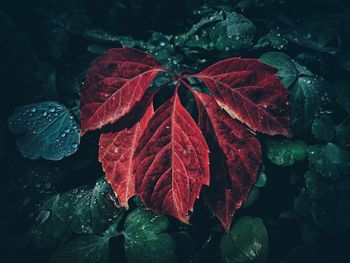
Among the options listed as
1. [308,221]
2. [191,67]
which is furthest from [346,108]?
[191,67]

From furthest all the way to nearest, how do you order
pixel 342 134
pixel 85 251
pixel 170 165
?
1. pixel 342 134
2. pixel 85 251
3. pixel 170 165

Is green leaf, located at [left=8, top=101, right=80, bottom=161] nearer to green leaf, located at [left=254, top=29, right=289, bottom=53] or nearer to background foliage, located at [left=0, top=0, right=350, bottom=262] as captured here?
background foliage, located at [left=0, top=0, right=350, bottom=262]

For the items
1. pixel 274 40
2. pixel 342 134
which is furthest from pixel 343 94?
pixel 274 40

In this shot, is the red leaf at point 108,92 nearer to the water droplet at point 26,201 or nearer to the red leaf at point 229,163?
the red leaf at point 229,163

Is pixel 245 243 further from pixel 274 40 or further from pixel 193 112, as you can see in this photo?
pixel 274 40

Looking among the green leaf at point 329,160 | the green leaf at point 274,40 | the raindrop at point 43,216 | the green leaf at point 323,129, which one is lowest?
the raindrop at point 43,216

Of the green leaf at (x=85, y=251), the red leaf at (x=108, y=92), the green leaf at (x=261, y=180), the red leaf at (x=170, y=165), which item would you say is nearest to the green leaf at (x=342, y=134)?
the green leaf at (x=261, y=180)

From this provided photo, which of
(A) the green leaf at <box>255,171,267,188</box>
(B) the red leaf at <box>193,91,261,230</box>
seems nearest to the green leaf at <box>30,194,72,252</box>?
(B) the red leaf at <box>193,91,261,230</box>
